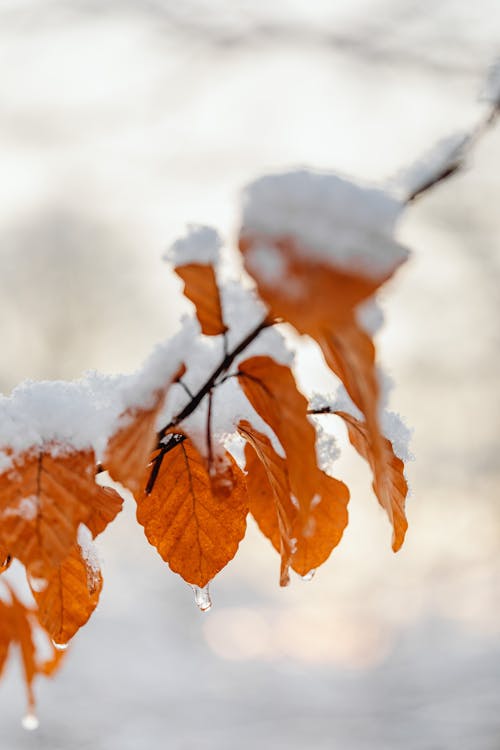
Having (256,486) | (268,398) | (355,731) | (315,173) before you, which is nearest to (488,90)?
(315,173)

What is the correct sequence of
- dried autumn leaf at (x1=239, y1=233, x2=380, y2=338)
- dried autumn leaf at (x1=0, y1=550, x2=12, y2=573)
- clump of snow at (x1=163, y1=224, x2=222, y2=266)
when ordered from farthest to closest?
dried autumn leaf at (x1=0, y1=550, x2=12, y2=573)
clump of snow at (x1=163, y1=224, x2=222, y2=266)
dried autumn leaf at (x1=239, y1=233, x2=380, y2=338)

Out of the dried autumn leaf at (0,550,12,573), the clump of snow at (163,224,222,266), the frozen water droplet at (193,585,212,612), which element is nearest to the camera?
the clump of snow at (163,224,222,266)

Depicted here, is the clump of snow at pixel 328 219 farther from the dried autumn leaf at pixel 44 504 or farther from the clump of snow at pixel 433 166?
the dried autumn leaf at pixel 44 504

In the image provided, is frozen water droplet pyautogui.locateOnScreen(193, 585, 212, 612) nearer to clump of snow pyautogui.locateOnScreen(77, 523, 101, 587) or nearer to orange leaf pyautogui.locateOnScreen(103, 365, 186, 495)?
clump of snow pyautogui.locateOnScreen(77, 523, 101, 587)

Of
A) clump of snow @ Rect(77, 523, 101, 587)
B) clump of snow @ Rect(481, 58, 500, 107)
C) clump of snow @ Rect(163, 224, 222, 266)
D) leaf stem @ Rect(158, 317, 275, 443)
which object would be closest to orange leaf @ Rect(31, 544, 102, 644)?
clump of snow @ Rect(77, 523, 101, 587)

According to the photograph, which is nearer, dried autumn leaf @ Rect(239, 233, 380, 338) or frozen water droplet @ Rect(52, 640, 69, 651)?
dried autumn leaf @ Rect(239, 233, 380, 338)

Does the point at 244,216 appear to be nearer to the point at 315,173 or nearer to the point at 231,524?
the point at 315,173
